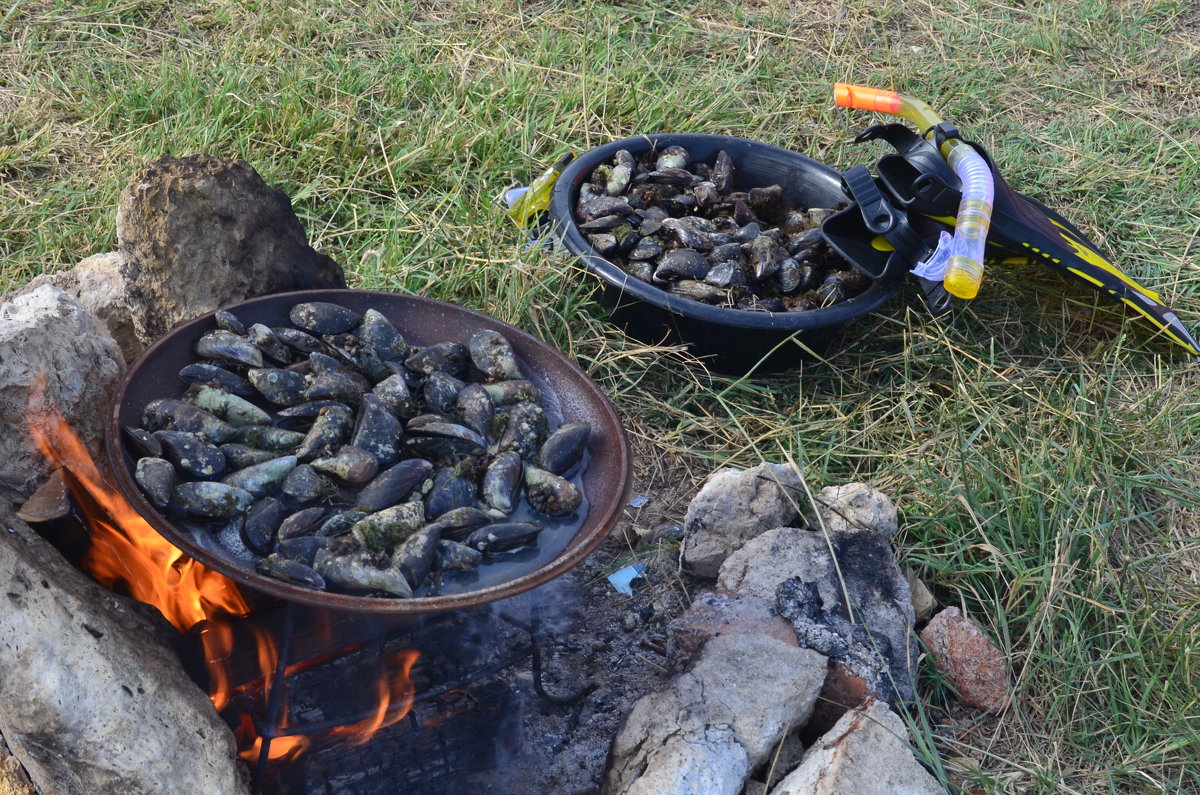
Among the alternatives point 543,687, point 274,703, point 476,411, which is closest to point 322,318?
point 476,411

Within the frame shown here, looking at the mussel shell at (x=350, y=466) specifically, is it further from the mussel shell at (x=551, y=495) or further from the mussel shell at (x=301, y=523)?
the mussel shell at (x=551, y=495)

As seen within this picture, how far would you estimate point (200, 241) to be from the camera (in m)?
2.17

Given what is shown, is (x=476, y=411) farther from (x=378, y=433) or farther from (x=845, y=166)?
(x=845, y=166)

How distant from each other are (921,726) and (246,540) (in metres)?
1.34

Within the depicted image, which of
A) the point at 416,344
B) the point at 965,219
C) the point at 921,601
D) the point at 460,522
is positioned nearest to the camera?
the point at 460,522

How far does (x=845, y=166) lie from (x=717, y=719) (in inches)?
96.4

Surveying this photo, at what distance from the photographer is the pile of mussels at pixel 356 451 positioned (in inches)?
60.4

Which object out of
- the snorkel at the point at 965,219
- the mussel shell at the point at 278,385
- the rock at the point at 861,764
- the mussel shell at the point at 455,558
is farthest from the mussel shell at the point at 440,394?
the snorkel at the point at 965,219

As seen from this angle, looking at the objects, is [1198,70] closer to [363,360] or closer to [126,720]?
[363,360]

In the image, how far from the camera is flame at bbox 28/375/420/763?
5.73ft

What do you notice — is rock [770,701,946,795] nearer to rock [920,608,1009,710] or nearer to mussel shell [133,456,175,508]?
rock [920,608,1009,710]

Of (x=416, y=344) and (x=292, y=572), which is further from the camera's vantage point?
(x=416, y=344)

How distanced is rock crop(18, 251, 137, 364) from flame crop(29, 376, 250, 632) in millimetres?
586

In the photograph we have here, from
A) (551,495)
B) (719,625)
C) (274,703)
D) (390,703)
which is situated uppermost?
(551,495)
